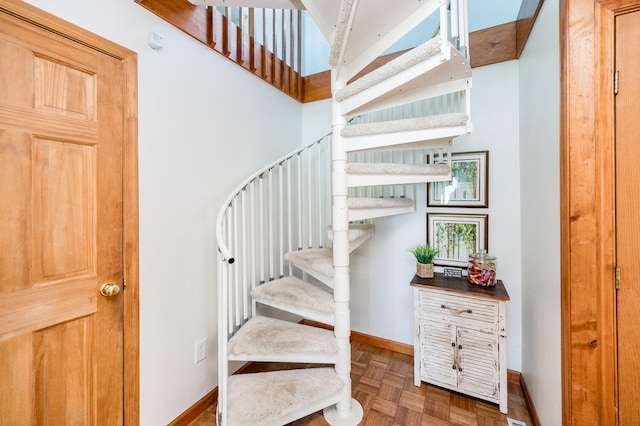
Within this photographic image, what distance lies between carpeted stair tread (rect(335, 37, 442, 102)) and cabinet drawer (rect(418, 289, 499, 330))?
4.65 ft

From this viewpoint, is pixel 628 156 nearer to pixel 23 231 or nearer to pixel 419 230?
pixel 419 230

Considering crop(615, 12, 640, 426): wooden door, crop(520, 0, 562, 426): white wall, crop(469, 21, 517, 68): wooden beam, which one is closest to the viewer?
crop(615, 12, 640, 426): wooden door

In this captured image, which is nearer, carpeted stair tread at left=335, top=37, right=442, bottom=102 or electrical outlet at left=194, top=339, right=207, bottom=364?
carpeted stair tread at left=335, top=37, right=442, bottom=102

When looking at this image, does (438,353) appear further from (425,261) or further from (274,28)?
(274,28)

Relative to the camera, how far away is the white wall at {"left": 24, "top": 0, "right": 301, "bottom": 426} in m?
1.36

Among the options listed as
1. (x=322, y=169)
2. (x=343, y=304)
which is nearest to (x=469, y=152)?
(x=322, y=169)

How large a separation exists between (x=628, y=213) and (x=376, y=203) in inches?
43.6

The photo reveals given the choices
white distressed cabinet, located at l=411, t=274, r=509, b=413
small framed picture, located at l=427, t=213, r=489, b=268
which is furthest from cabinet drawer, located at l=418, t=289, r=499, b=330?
small framed picture, located at l=427, t=213, r=489, b=268

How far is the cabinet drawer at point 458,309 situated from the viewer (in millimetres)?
1664

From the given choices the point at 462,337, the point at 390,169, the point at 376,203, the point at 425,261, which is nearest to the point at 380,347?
the point at 462,337

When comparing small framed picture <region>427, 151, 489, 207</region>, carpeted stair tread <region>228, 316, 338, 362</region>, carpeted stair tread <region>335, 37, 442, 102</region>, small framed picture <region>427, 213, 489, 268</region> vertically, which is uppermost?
carpeted stair tread <region>335, 37, 442, 102</region>

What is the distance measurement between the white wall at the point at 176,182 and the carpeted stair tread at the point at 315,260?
0.58 m

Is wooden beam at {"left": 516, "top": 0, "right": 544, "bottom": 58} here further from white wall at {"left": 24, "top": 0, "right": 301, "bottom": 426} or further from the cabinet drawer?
white wall at {"left": 24, "top": 0, "right": 301, "bottom": 426}

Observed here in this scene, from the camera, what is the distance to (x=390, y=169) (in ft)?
5.29
